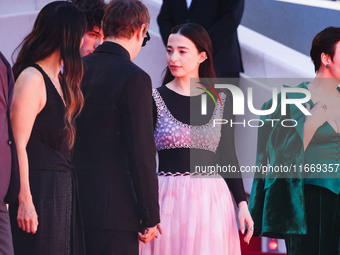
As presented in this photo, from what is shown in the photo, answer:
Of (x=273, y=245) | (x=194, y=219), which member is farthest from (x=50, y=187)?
(x=273, y=245)

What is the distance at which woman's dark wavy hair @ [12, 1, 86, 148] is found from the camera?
2809 millimetres

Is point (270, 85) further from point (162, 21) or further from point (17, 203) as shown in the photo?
point (17, 203)

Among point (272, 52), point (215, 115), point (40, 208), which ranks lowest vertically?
point (40, 208)

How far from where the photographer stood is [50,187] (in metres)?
2.73

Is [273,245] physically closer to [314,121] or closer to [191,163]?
[314,121]

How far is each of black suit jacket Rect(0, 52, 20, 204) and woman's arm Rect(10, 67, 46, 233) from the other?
36 mm

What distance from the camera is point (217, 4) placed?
4.98 m

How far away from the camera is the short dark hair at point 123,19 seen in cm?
306

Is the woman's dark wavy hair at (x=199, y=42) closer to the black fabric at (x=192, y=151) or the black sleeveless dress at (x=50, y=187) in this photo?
the black fabric at (x=192, y=151)

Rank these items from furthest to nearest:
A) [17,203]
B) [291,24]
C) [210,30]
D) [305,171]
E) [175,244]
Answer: [291,24] → [210,30] → [305,171] → [175,244] → [17,203]

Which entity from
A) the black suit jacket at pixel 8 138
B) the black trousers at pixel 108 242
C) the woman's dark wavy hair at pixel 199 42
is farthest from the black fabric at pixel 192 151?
the black suit jacket at pixel 8 138

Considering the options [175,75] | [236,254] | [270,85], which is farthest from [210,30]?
[236,254]

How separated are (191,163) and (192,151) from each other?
7 centimetres

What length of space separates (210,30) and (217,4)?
221 millimetres
